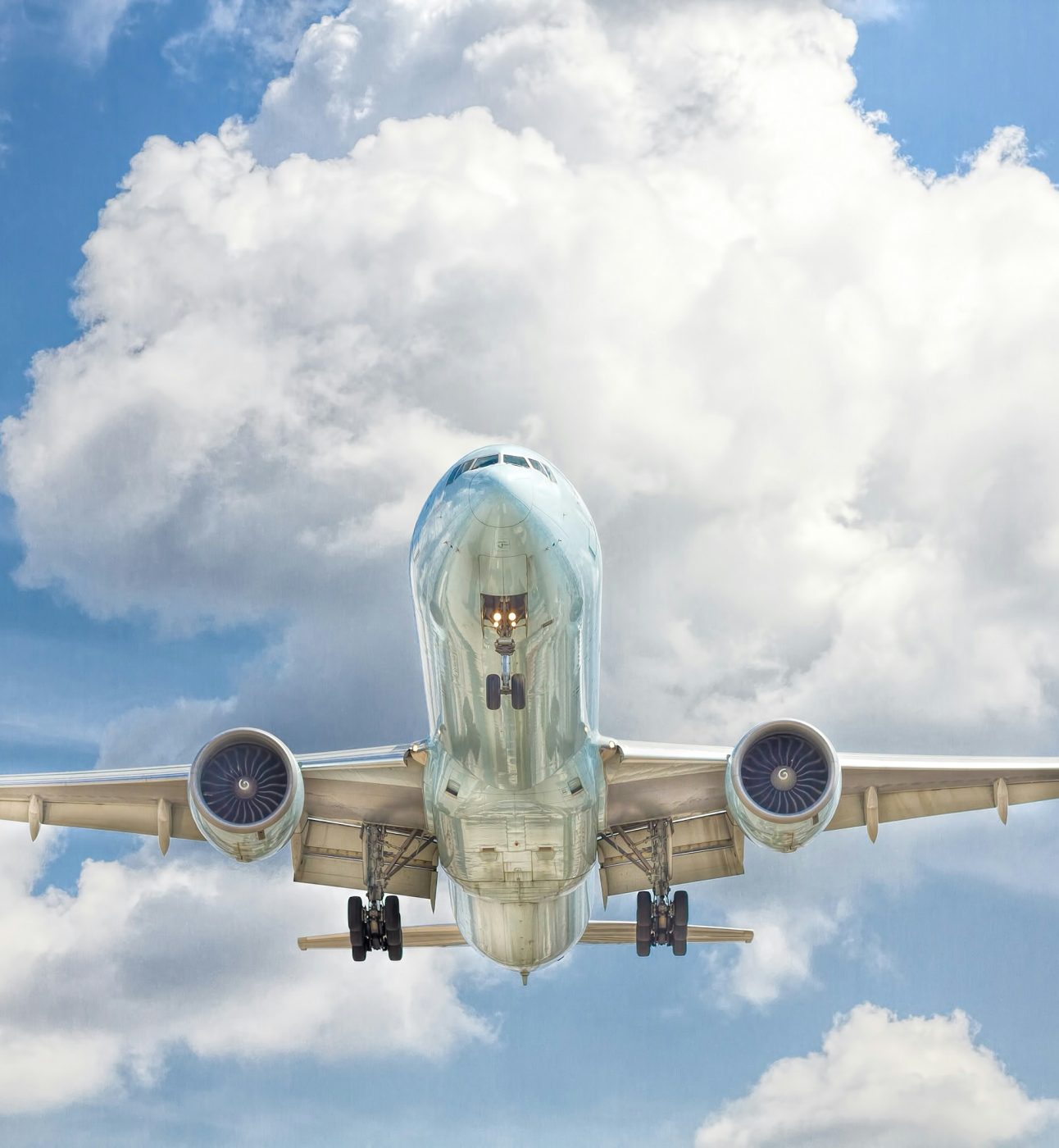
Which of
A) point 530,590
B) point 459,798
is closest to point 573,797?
point 459,798

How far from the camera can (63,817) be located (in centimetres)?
2819

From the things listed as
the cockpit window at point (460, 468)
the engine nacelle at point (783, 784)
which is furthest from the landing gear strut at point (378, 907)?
the cockpit window at point (460, 468)

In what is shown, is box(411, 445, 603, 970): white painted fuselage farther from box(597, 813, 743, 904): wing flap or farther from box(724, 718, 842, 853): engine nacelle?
box(724, 718, 842, 853): engine nacelle

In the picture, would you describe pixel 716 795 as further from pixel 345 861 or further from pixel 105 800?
pixel 105 800

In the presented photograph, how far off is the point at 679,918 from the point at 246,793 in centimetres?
943

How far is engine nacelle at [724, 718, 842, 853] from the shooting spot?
23141 millimetres

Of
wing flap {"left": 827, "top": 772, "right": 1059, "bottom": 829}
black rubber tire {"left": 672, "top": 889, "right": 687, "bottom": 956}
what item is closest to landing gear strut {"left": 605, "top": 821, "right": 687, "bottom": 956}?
black rubber tire {"left": 672, "top": 889, "right": 687, "bottom": 956}

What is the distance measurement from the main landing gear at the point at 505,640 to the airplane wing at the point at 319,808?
441 cm

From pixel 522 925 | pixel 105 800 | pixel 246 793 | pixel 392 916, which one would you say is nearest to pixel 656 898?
pixel 522 925

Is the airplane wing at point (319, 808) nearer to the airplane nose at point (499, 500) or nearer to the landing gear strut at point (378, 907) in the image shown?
the landing gear strut at point (378, 907)

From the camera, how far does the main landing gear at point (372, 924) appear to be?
27.7 metres

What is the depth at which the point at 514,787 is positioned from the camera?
22.8 metres

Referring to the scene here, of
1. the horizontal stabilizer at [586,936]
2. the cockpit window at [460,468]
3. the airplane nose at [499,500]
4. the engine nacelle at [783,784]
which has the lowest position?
the horizontal stabilizer at [586,936]

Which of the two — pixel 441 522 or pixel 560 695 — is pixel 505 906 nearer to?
pixel 560 695
